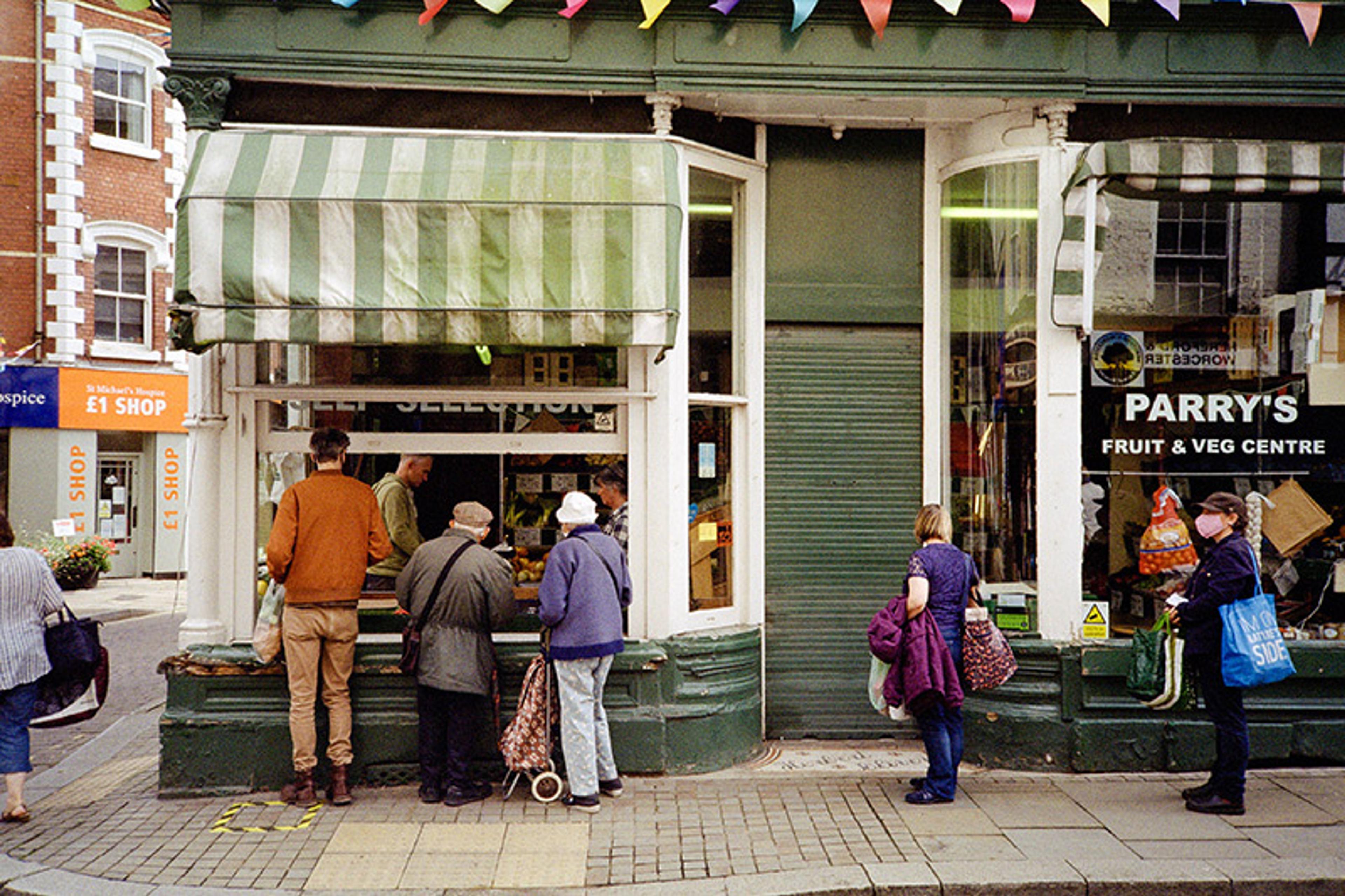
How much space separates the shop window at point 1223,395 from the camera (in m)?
7.48

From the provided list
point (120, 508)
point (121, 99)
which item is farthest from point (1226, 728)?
point (121, 99)

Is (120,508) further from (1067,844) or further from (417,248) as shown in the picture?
(1067,844)

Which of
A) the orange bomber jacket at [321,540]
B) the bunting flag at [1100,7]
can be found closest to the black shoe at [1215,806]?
the bunting flag at [1100,7]

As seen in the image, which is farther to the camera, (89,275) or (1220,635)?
(89,275)

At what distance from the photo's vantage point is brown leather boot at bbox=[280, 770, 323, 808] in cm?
642

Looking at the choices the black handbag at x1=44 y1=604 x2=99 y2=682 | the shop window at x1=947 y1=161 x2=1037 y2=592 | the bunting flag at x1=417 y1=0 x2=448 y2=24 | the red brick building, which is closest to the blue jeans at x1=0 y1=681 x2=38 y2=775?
the black handbag at x1=44 y1=604 x2=99 y2=682

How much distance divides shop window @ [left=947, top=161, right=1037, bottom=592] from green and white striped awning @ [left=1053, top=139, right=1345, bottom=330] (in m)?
0.33

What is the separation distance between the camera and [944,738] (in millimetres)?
6270

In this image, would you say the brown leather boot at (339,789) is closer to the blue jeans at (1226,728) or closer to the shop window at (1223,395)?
the blue jeans at (1226,728)

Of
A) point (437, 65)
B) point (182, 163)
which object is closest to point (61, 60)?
point (182, 163)

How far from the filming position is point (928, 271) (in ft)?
25.3

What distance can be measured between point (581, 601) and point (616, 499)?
0.87 metres

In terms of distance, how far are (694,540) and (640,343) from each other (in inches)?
61.0

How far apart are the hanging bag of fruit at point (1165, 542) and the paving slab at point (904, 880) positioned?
10.5 feet
